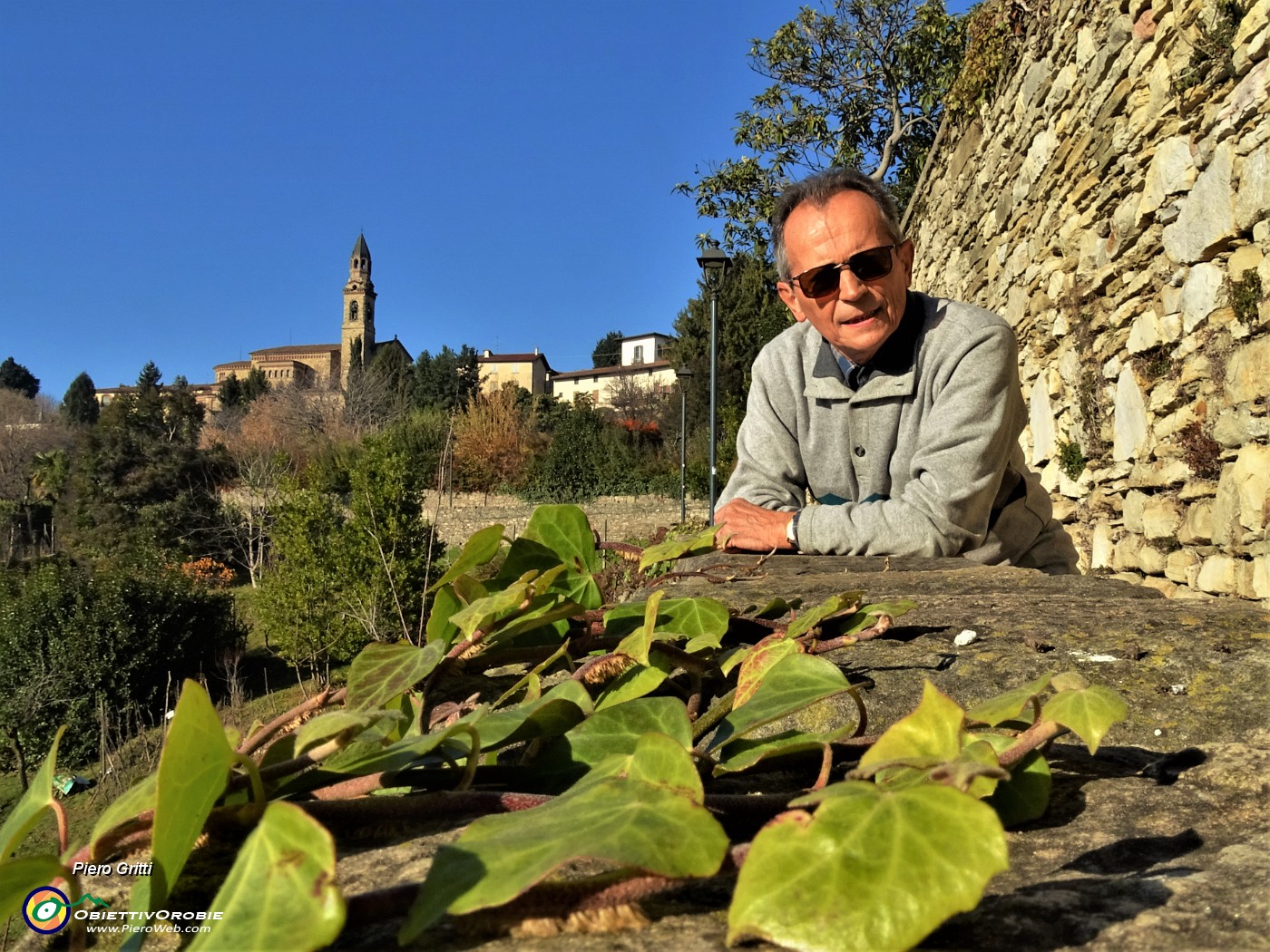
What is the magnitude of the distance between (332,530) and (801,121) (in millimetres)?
10726

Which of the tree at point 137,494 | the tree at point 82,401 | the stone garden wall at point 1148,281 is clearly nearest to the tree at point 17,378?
the tree at point 82,401

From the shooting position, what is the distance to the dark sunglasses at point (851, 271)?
85.7 inches

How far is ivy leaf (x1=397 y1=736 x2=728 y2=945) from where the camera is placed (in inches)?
12.4

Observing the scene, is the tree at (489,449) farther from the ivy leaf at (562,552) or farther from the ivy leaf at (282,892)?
the ivy leaf at (282,892)

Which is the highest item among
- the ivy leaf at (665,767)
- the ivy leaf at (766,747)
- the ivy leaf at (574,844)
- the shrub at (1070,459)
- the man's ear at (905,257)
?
the man's ear at (905,257)

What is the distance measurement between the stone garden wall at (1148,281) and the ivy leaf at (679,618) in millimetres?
2254

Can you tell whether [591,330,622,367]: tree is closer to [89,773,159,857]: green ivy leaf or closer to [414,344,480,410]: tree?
[414,344,480,410]: tree

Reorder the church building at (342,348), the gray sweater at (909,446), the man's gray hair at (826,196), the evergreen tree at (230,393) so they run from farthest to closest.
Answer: the church building at (342,348), the evergreen tree at (230,393), the man's gray hair at (826,196), the gray sweater at (909,446)

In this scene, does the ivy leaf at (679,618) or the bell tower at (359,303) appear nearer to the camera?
the ivy leaf at (679,618)

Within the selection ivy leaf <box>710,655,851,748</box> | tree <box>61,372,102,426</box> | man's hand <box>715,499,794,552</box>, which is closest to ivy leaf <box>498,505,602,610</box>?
ivy leaf <box>710,655,851,748</box>

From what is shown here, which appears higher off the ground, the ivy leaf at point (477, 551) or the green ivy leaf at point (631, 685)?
the ivy leaf at point (477, 551)

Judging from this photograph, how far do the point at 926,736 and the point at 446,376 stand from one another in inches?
1941

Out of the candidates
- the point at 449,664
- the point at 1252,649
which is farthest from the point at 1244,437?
the point at 449,664

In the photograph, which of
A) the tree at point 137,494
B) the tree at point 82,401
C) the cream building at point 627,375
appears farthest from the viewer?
the tree at point 82,401
